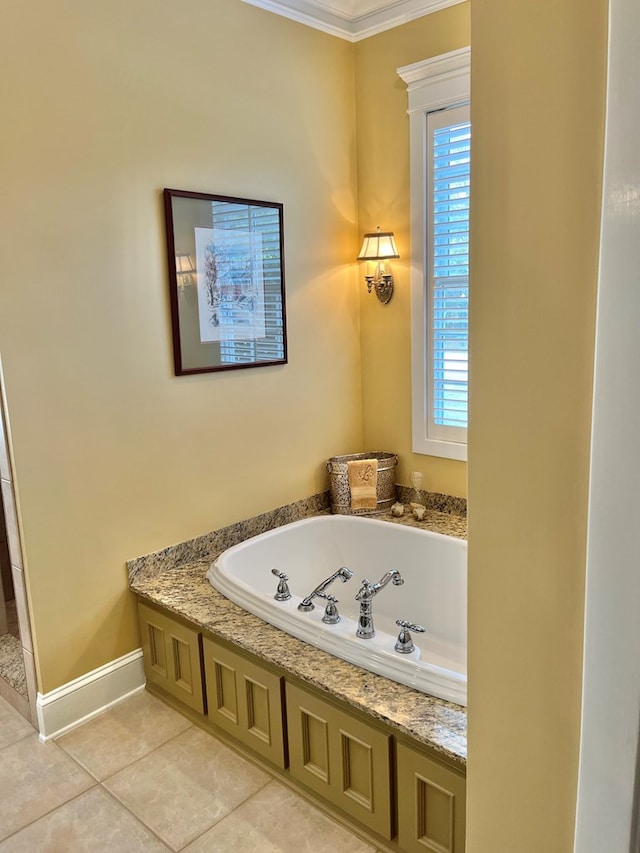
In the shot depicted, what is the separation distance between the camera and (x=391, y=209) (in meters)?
3.25

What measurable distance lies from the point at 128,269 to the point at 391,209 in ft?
4.59

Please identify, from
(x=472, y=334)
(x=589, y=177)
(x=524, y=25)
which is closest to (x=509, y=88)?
(x=524, y=25)

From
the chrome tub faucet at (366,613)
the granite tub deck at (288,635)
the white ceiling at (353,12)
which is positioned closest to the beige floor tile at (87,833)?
the granite tub deck at (288,635)

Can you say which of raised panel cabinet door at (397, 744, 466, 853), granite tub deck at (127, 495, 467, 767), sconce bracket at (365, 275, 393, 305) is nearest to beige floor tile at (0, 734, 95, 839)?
granite tub deck at (127, 495, 467, 767)

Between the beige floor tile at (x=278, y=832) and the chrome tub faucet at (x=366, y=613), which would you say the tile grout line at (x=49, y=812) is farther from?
the chrome tub faucet at (x=366, y=613)

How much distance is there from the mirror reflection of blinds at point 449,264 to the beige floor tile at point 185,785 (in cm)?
172

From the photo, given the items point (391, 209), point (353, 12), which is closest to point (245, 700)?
point (391, 209)

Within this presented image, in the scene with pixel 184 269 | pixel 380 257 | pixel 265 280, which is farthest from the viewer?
pixel 380 257

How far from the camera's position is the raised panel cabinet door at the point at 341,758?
6.18 feet

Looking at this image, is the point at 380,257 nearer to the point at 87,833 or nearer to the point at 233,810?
the point at 233,810

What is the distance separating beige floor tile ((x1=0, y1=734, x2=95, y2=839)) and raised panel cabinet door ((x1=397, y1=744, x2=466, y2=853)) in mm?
1098

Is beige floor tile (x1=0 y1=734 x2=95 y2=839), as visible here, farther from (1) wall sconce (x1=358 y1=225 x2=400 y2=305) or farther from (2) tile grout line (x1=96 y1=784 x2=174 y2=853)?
(1) wall sconce (x1=358 y1=225 x2=400 y2=305)

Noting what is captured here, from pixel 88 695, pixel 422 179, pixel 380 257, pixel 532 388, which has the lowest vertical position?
pixel 88 695

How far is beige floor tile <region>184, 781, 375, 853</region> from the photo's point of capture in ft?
6.40
